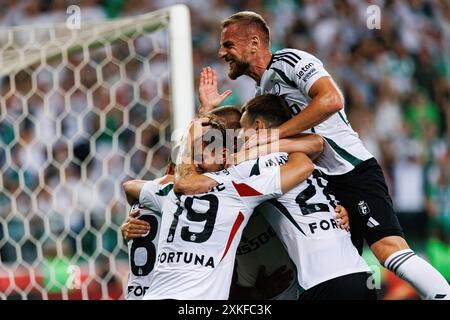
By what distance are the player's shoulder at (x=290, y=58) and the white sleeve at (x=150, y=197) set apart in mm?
791

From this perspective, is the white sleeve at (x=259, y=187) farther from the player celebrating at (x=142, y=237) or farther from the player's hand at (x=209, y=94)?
the player's hand at (x=209, y=94)

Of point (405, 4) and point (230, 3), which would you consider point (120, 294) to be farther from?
point (405, 4)

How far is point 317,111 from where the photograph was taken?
3301mm

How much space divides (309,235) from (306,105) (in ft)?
2.15

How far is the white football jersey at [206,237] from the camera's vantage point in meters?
2.99

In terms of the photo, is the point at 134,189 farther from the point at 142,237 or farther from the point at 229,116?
the point at 229,116

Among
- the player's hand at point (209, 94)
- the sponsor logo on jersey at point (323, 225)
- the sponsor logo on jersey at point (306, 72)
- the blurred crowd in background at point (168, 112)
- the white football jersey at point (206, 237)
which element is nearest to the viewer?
the white football jersey at point (206, 237)

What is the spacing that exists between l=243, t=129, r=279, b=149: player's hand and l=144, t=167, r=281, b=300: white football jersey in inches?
8.4

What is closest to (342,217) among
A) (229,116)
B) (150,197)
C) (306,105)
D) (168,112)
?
(306,105)

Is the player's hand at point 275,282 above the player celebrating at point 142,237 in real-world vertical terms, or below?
below

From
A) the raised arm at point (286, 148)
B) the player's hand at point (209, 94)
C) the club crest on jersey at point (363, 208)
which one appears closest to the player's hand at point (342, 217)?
the club crest on jersey at point (363, 208)

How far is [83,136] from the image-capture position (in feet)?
20.8

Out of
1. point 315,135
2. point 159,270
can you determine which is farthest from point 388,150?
point 159,270

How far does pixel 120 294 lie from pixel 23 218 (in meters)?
0.88
